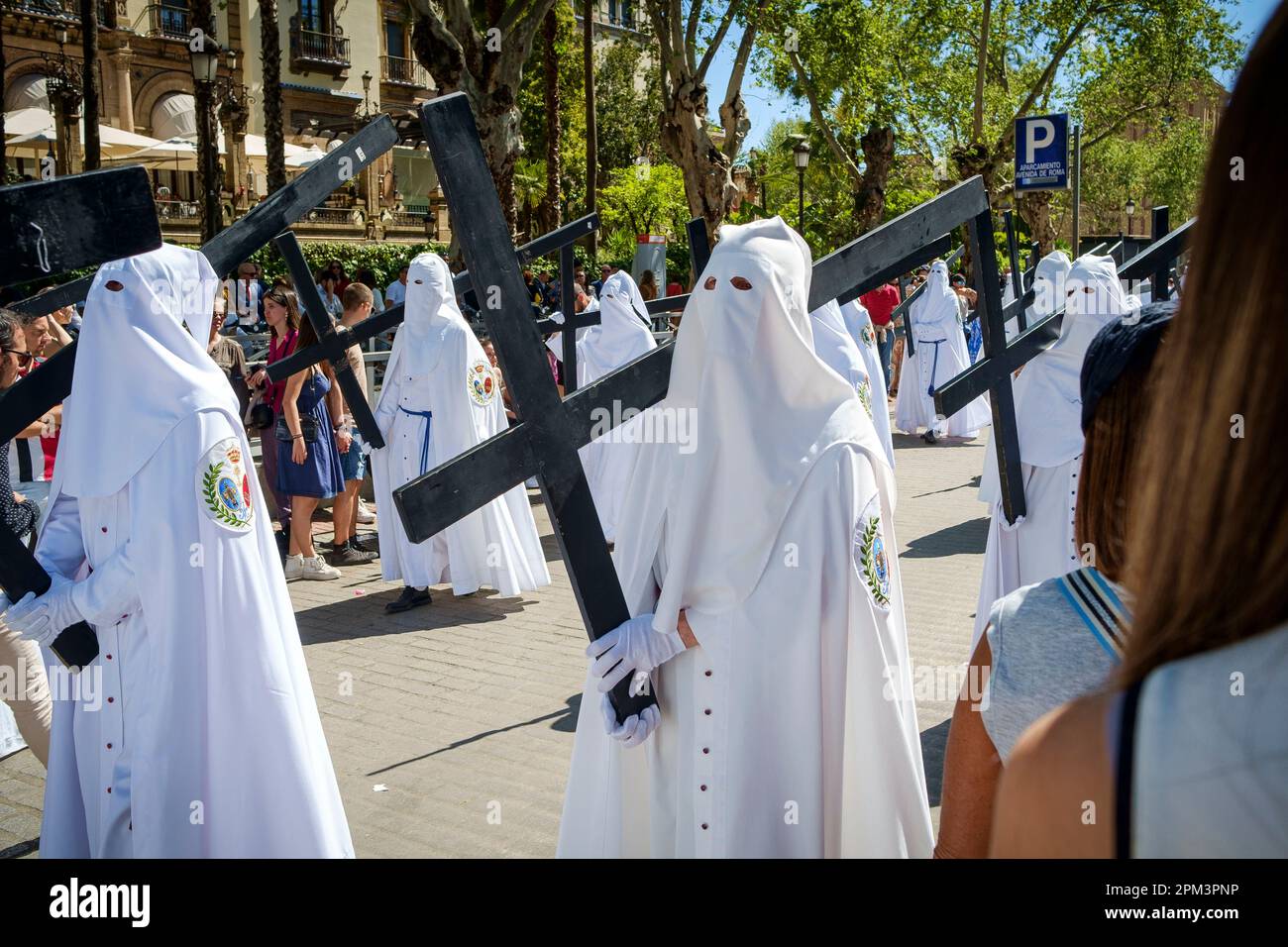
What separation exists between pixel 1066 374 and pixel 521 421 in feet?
12.6

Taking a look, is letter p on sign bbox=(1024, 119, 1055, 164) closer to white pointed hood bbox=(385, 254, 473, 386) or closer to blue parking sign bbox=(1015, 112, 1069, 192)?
blue parking sign bbox=(1015, 112, 1069, 192)

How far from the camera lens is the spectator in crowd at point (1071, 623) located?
156 cm

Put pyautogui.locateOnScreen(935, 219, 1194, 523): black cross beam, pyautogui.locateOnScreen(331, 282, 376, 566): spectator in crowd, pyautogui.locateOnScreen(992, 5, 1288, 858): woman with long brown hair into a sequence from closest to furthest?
pyautogui.locateOnScreen(992, 5, 1288, 858): woman with long brown hair, pyautogui.locateOnScreen(935, 219, 1194, 523): black cross beam, pyautogui.locateOnScreen(331, 282, 376, 566): spectator in crowd

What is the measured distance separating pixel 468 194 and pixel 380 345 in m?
14.8

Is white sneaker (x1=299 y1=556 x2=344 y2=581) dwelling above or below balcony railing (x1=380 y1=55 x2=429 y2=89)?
below

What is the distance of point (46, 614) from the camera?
356 centimetres

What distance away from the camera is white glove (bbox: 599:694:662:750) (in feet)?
10.4

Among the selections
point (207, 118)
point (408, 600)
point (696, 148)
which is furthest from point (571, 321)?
point (696, 148)

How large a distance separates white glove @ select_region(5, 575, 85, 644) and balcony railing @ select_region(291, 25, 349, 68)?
48454 mm

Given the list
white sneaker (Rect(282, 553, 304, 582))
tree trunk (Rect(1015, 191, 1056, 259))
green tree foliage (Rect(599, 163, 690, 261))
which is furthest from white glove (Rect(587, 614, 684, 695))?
green tree foliage (Rect(599, 163, 690, 261))

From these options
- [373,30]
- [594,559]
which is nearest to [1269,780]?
[594,559]

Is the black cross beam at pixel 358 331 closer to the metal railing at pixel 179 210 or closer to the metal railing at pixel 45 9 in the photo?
the metal railing at pixel 179 210

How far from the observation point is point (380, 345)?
17094 millimetres

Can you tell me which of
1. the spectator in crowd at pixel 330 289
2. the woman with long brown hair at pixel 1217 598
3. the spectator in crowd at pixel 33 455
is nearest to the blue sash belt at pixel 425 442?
the spectator in crowd at pixel 33 455
